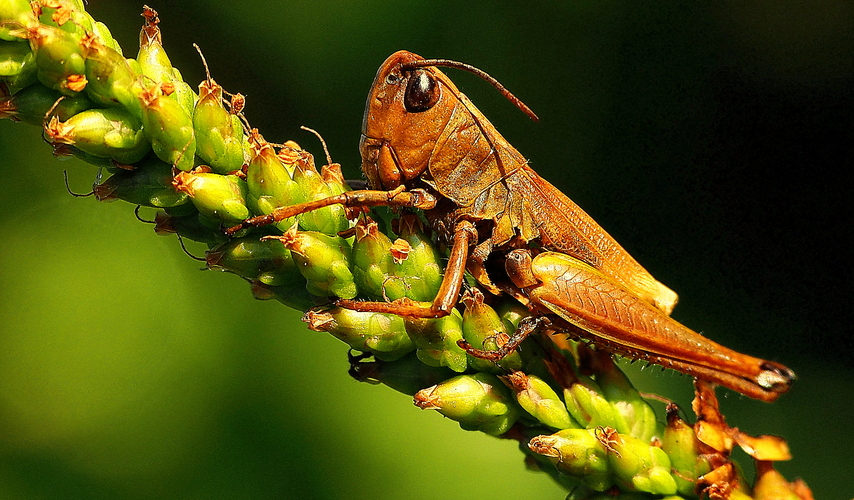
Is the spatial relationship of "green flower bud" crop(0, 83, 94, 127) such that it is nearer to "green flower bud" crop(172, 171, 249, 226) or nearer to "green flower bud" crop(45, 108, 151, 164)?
"green flower bud" crop(45, 108, 151, 164)

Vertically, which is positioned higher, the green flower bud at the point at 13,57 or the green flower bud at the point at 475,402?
the green flower bud at the point at 13,57

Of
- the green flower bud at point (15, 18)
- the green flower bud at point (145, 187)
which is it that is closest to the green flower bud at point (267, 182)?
the green flower bud at point (145, 187)

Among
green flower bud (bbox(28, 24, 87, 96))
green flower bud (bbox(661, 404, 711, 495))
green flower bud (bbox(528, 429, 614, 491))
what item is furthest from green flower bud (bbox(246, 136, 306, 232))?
green flower bud (bbox(661, 404, 711, 495))

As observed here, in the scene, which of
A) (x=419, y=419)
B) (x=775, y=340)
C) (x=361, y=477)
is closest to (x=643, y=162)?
(x=775, y=340)

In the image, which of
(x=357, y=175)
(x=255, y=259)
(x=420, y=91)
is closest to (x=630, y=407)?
(x=255, y=259)

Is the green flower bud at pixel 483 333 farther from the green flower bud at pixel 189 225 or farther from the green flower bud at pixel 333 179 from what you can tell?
the green flower bud at pixel 189 225
